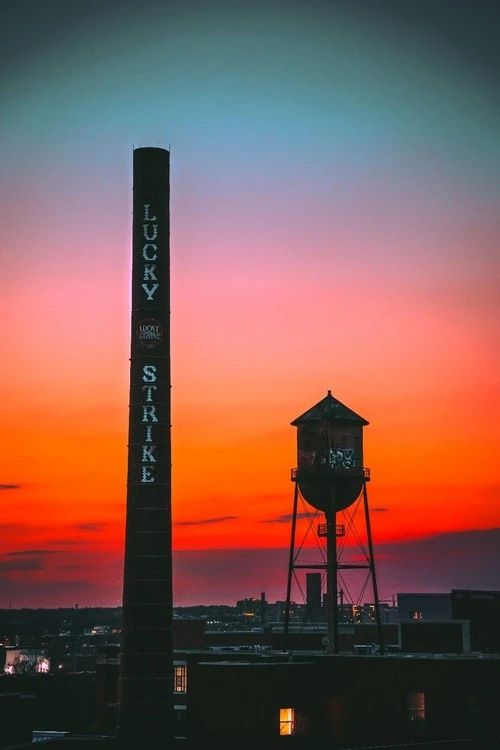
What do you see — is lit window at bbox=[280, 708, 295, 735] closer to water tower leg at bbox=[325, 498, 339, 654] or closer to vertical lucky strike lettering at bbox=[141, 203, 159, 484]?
water tower leg at bbox=[325, 498, 339, 654]

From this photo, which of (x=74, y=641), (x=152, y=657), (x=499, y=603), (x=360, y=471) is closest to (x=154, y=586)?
(x=152, y=657)

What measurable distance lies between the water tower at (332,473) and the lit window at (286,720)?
835cm

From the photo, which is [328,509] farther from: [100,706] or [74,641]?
[74,641]

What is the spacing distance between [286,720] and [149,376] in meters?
17.5

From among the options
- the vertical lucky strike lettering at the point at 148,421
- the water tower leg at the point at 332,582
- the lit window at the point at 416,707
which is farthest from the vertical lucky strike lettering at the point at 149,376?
the lit window at the point at 416,707

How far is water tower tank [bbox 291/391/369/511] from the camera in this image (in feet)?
194

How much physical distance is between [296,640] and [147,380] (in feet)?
92.0

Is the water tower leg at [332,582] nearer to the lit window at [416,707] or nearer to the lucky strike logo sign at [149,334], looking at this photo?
the lit window at [416,707]

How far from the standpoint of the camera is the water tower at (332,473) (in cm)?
5909

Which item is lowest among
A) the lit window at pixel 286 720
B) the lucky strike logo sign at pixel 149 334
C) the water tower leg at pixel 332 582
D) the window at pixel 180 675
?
the lit window at pixel 286 720

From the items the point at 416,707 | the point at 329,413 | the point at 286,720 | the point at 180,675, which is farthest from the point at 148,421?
the point at 416,707

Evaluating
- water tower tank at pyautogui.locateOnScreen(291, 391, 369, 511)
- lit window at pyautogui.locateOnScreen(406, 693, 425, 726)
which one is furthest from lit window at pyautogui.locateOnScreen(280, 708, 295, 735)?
water tower tank at pyautogui.locateOnScreen(291, 391, 369, 511)

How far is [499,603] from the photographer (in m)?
67.7

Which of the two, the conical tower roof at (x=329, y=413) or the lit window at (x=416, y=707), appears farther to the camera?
the conical tower roof at (x=329, y=413)
